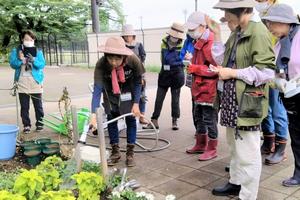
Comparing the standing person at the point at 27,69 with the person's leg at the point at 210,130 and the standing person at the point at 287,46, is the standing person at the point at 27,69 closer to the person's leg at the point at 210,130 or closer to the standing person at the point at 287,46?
the person's leg at the point at 210,130

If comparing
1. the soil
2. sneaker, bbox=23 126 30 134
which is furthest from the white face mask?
the soil

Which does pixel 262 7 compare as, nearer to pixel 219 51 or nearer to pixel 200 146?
pixel 219 51

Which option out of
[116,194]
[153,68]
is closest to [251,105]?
[116,194]

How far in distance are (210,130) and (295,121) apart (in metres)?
1.15

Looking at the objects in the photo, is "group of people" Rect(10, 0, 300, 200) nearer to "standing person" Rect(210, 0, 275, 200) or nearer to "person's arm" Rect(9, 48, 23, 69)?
"standing person" Rect(210, 0, 275, 200)

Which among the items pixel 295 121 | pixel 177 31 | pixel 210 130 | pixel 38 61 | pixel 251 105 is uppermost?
pixel 177 31

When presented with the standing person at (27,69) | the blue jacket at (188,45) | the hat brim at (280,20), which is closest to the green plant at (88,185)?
the hat brim at (280,20)

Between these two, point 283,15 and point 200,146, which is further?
point 200,146

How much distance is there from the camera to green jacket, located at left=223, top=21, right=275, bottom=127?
3.04 metres

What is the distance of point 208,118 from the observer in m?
4.58

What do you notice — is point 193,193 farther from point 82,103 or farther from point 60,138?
point 82,103

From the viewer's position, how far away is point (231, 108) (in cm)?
324

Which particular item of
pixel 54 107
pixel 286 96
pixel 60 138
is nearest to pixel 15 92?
pixel 60 138

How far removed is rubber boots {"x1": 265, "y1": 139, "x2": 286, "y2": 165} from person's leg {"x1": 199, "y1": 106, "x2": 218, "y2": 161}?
63 cm
